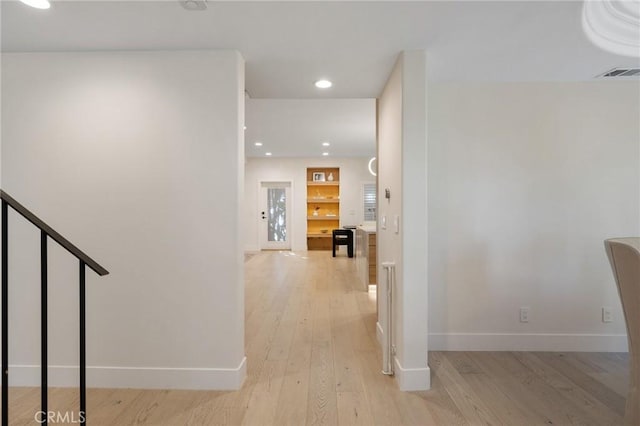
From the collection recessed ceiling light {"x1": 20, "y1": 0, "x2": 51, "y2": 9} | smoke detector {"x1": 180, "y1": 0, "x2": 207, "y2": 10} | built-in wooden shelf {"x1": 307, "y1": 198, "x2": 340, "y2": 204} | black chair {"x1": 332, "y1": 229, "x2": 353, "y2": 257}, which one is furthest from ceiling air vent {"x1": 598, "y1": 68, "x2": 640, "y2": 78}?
built-in wooden shelf {"x1": 307, "y1": 198, "x2": 340, "y2": 204}

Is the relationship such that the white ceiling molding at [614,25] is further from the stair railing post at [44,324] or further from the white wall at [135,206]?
the stair railing post at [44,324]

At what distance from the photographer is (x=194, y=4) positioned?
6.26ft

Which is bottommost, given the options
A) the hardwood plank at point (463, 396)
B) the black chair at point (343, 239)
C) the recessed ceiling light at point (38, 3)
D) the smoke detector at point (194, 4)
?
the hardwood plank at point (463, 396)

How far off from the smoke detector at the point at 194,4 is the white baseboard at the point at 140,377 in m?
2.29

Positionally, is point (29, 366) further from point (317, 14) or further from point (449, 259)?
point (449, 259)

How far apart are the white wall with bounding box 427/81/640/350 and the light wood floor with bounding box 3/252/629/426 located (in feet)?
0.91

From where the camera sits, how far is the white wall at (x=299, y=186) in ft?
32.8

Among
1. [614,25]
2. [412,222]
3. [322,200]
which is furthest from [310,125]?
[322,200]

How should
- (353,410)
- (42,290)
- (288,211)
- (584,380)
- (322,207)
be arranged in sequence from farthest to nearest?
1. (322,207)
2. (288,211)
3. (584,380)
4. (353,410)
5. (42,290)

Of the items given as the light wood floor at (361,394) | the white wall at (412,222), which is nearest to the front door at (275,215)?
the light wood floor at (361,394)

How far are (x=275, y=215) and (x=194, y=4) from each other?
8.39 meters

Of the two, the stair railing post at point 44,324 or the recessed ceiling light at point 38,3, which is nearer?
the stair railing post at point 44,324

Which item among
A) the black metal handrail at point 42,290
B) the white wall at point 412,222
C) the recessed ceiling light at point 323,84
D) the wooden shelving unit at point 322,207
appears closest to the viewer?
the black metal handrail at point 42,290

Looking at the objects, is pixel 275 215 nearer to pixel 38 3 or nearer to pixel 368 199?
pixel 368 199
